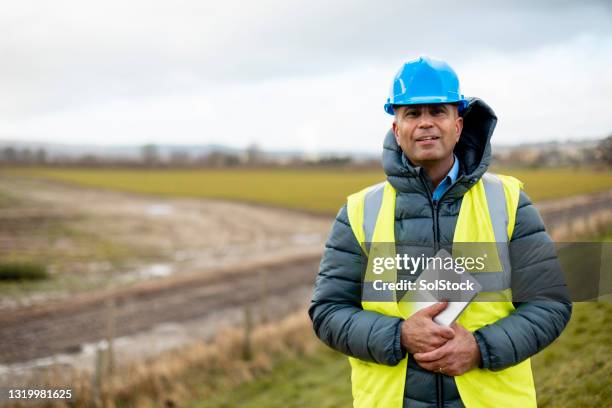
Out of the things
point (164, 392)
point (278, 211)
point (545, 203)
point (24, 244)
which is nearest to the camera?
point (164, 392)

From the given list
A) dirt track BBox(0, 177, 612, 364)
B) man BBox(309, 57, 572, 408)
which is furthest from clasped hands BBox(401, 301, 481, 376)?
dirt track BBox(0, 177, 612, 364)

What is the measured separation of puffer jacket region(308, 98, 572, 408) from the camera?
182 cm

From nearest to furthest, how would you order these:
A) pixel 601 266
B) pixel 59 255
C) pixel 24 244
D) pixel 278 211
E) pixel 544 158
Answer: pixel 601 266, pixel 544 158, pixel 59 255, pixel 24 244, pixel 278 211

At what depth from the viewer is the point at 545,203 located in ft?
99.6

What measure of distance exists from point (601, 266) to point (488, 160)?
72 cm

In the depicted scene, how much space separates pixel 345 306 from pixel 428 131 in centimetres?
77

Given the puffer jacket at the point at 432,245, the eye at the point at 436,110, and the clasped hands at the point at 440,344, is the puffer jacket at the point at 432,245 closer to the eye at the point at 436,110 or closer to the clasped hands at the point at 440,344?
the clasped hands at the point at 440,344

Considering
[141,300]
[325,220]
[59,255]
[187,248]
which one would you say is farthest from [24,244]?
[325,220]

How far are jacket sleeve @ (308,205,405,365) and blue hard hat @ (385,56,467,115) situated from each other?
531mm

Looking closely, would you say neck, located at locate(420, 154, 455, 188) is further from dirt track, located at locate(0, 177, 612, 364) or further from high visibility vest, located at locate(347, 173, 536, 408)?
dirt track, located at locate(0, 177, 612, 364)

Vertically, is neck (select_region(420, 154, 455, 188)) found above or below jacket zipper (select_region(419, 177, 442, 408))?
above

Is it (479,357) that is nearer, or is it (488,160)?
(479,357)

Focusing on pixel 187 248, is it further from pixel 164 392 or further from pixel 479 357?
pixel 479 357

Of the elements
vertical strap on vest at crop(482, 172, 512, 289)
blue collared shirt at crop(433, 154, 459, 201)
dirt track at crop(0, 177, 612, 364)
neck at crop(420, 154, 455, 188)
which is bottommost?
dirt track at crop(0, 177, 612, 364)
